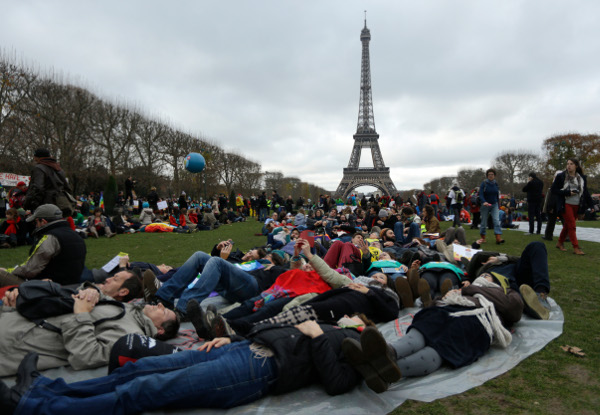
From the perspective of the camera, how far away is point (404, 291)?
178 inches

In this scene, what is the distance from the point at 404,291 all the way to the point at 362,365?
2159 mm

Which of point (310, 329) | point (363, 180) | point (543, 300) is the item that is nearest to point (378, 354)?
point (310, 329)

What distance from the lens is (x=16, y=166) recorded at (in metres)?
22.8

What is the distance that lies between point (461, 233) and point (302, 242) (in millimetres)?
4788

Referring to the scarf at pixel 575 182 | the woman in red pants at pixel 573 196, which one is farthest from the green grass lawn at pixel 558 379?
the scarf at pixel 575 182

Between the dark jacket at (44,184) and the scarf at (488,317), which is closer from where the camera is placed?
the scarf at (488,317)

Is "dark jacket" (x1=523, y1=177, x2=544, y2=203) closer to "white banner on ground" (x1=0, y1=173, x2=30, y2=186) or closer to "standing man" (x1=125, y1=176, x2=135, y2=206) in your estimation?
"standing man" (x1=125, y1=176, x2=135, y2=206)

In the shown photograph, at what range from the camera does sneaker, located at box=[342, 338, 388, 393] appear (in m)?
2.47

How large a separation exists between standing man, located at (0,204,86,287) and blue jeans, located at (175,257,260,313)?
134cm

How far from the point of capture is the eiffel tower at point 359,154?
185 ft

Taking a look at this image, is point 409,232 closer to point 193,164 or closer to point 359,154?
point 193,164

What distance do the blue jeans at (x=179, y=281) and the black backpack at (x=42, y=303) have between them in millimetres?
1387

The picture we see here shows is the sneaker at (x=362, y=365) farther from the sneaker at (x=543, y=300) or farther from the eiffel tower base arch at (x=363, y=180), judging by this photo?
the eiffel tower base arch at (x=363, y=180)

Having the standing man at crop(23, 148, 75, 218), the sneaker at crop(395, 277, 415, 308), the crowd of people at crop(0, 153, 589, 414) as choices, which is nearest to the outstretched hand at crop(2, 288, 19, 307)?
the crowd of people at crop(0, 153, 589, 414)
